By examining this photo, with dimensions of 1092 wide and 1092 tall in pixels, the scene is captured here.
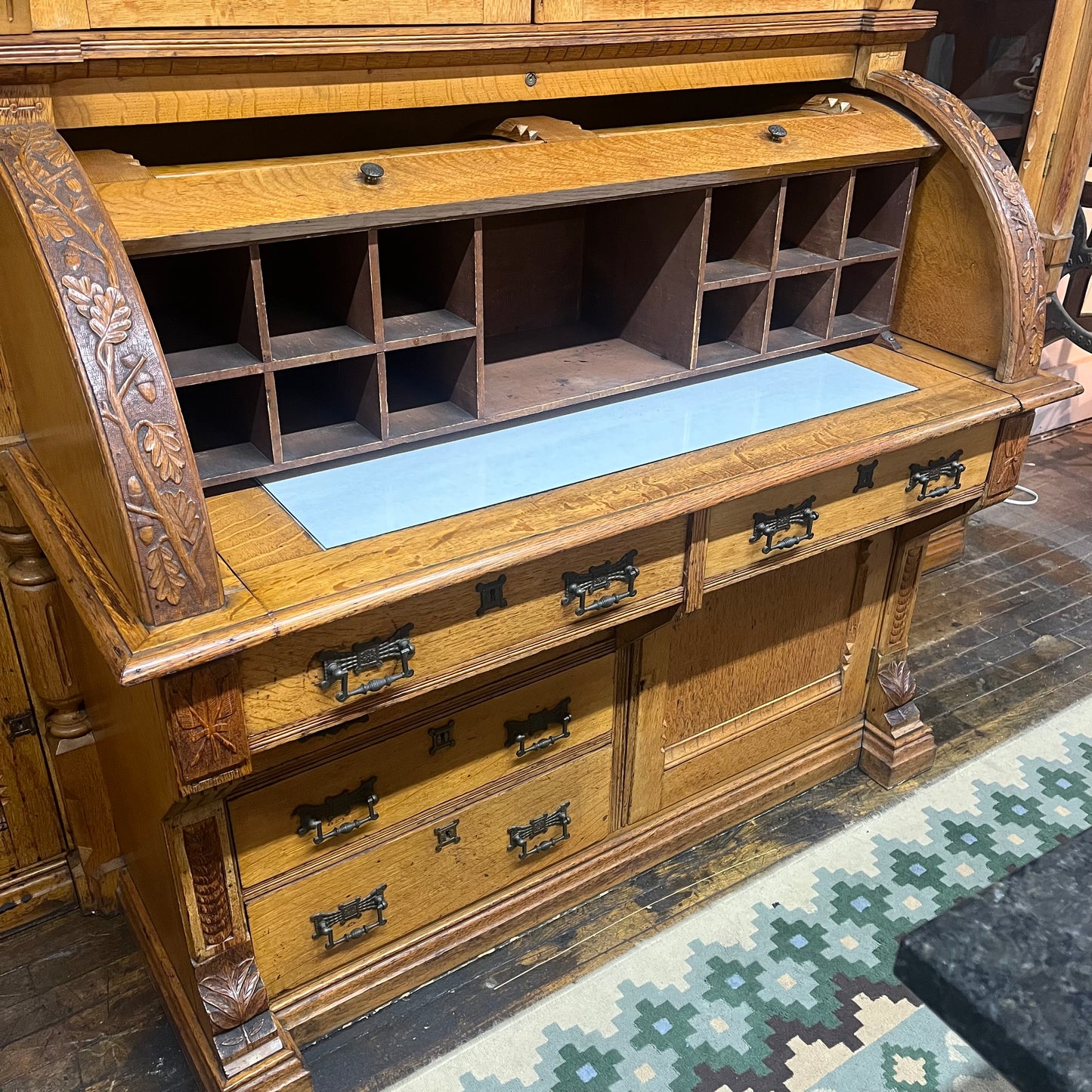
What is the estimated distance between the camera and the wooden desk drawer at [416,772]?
1.70 m

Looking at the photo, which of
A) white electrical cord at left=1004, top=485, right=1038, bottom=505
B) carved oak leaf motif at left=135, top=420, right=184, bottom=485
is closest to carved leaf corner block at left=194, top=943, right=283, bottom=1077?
carved oak leaf motif at left=135, top=420, right=184, bottom=485

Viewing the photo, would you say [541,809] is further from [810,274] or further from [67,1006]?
[810,274]

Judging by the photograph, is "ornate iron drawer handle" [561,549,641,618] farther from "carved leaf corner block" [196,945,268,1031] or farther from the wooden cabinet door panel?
"carved leaf corner block" [196,945,268,1031]

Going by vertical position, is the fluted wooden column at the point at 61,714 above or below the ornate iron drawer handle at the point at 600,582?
below

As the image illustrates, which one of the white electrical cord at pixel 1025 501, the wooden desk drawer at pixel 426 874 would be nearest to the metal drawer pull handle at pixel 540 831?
the wooden desk drawer at pixel 426 874

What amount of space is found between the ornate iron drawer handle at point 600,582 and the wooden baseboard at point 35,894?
1250 millimetres

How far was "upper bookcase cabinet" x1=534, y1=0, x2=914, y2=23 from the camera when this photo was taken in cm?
164

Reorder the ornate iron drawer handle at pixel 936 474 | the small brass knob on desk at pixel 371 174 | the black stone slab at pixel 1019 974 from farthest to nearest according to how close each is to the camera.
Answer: the ornate iron drawer handle at pixel 936 474
the small brass knob on desk at pixel 371 174
the black stone slab at pixel 1019 974

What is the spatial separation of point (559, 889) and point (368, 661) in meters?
0.90

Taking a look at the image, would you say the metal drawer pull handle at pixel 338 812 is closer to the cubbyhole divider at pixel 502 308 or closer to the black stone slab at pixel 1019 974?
the cubbyhole divider at pixel 502 308

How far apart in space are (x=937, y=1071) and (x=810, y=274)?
57.9 inches

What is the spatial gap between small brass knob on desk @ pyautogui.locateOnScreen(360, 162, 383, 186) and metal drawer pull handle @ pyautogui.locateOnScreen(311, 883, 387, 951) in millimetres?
1163

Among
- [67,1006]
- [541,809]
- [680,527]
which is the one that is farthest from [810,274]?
[67,1006]

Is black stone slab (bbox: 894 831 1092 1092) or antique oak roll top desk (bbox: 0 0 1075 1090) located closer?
black stone slab (bbox: 894 831 1092 1092)
